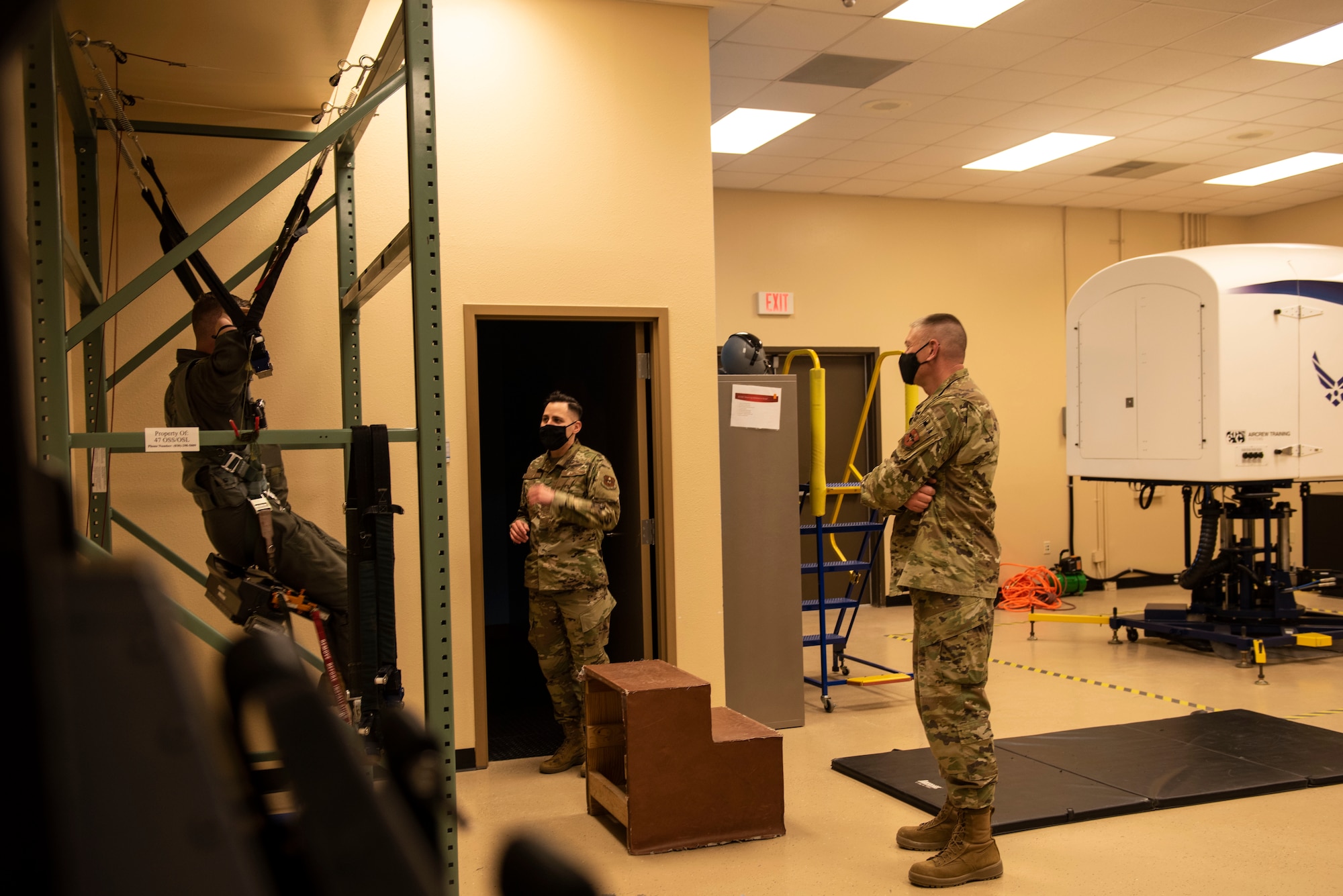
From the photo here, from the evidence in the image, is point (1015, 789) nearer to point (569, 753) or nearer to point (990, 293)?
point (569, 753)

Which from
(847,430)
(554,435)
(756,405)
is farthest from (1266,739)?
(847,430)

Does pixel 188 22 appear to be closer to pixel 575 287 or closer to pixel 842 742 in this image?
pixel 575 287

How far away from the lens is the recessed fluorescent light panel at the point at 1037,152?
8133 mm

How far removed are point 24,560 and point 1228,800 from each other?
4.98 metres

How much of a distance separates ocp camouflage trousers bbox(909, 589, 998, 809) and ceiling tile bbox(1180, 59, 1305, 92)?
16.5ft

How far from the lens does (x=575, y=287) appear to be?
16.5 ft

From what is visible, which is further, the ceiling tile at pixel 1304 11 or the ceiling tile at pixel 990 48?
the ceiling tile at pixel 990 48

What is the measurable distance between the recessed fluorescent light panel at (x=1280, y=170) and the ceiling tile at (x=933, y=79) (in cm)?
422

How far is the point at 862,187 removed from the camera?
9570 millimetres

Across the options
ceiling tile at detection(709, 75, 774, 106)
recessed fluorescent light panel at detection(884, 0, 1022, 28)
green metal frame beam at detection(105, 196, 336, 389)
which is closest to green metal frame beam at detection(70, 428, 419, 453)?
green metal frame beam at detection(105, 196, 336, 389)

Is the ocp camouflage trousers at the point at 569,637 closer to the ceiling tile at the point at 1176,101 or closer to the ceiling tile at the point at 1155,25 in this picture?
the ceiling tile at the point at 1155,25

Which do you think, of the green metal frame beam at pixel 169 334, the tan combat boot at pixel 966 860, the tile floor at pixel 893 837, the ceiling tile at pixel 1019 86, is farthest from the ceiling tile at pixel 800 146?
the tan combat boot at pixel 966 860

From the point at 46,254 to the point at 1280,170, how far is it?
1032 centimetres

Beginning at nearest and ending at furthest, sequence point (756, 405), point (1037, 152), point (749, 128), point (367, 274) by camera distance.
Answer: point (367, 274) < point (756, 405) < point (749, 128) < point (1037, 152)
